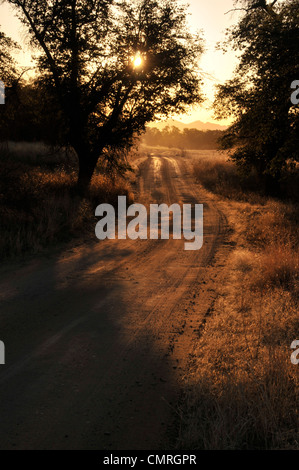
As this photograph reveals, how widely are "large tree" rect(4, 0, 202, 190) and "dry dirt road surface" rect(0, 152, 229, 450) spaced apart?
27.8 feet

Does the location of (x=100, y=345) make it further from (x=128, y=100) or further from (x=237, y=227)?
(x=128, y=100)

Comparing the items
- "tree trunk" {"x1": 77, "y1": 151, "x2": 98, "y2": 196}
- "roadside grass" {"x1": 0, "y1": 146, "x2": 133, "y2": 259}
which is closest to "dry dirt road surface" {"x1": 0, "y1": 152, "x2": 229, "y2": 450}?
"roadside grass" {"x1": 0, "y1": 146, "x2": 133, "y2": 259}

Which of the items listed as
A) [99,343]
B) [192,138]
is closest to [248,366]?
[99,343]

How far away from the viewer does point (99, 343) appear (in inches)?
189

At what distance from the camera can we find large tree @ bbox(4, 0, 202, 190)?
14.8 m

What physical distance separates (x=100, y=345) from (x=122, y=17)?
48.9 ft

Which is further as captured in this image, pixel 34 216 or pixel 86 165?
pixel 86 165

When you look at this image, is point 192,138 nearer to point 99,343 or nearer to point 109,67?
point 109,67

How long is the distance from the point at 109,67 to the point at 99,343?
537 inches

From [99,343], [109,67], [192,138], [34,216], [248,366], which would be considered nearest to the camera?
[248,366]

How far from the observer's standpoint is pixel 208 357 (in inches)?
171

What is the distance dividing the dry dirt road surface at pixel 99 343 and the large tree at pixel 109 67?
8.49 metres

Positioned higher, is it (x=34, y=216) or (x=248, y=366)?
(x=34, y=216)

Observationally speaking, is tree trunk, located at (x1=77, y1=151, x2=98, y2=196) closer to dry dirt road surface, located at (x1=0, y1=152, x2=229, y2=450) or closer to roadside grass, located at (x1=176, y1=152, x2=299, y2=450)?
dry dirt road surface, located at (x1=0, y1=152, x2=229, y2=450)
